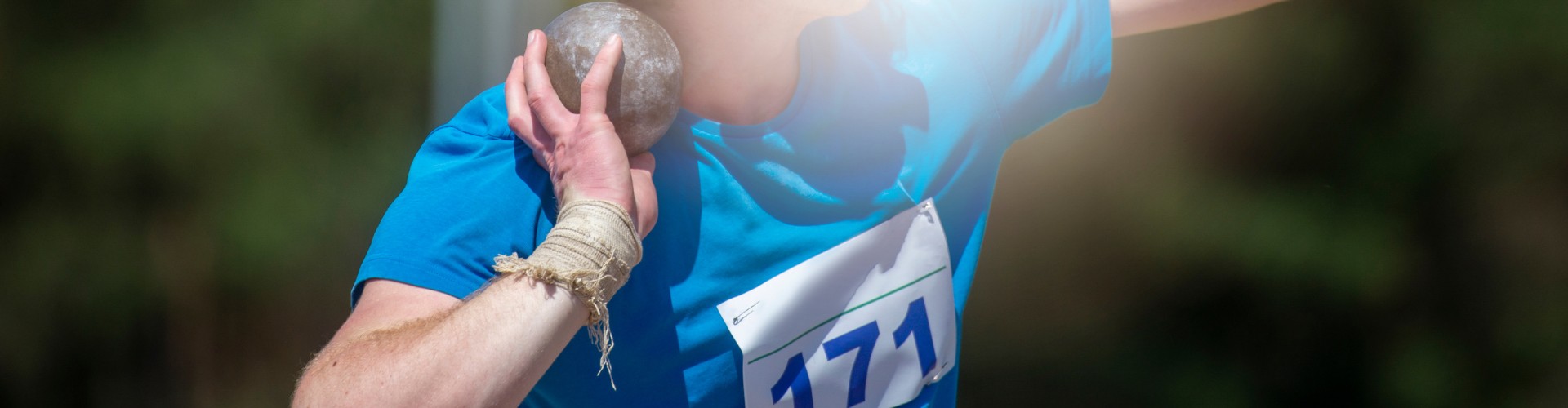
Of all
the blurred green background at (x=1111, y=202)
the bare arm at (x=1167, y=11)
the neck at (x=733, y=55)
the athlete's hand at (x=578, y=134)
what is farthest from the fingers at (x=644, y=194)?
the blurred green background at (x=1111, y=202)

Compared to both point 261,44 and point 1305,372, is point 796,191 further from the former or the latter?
point 1305,372

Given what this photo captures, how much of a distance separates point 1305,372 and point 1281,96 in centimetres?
67

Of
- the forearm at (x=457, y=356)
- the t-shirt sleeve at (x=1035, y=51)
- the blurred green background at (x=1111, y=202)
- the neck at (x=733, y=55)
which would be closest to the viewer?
the forearm at (x=457, y=356)

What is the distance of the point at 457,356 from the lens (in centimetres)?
97

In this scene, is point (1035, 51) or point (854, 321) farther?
point (1035, 51)

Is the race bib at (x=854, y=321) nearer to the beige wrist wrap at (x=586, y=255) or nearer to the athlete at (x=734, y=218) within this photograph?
the athlete at (x=734, y=218)

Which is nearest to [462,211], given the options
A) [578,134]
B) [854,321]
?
→ [578,134]

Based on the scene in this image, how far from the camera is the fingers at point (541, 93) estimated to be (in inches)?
42.6

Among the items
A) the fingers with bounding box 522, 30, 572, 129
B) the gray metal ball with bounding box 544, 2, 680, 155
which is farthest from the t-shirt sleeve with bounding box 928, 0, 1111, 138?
the fingers with bounding box 522, 30, 572, 129

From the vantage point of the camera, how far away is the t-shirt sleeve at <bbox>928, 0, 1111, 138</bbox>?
1454mm

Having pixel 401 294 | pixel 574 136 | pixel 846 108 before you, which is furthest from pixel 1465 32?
pixel 401 294

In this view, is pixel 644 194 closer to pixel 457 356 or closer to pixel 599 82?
pixel 599 82

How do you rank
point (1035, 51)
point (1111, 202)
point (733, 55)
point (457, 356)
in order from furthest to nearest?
point (1111, 202) → point (1035, 51) → point (733, 55) → point (457, 356)

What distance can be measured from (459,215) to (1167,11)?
101 centimetres
